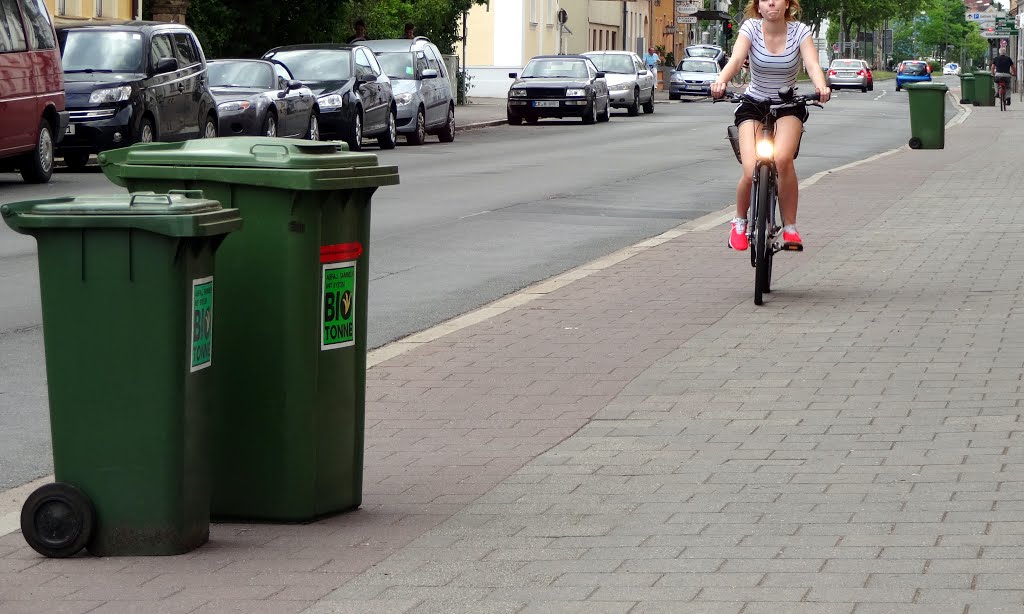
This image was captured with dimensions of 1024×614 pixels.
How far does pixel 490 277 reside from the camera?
12711mm

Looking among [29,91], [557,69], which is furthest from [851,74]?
[29,91]

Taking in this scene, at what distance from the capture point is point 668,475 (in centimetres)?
624

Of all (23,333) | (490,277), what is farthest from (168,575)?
(490,277)

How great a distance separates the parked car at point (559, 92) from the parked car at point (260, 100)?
544 inches

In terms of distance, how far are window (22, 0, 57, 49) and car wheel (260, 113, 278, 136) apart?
15.5 ft

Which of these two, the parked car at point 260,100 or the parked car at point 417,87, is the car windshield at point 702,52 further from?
the parked car at point 260,100

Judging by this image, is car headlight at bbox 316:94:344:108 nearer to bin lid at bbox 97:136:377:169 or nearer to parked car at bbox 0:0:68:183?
parked car at bbox 0:0:68:183

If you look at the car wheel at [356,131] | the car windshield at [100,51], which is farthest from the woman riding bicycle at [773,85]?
the car wheel at [356,131]

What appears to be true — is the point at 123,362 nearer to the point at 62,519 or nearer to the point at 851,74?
the point at 62,519

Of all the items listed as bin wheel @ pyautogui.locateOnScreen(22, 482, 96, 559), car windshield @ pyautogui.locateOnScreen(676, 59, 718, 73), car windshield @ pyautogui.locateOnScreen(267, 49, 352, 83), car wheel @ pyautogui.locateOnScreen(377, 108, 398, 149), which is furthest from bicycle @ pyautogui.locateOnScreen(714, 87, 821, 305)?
car windshield @ pyautogui.locateOnScreen(676, 59, 718, 73)

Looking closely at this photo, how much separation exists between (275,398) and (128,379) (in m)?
0.56

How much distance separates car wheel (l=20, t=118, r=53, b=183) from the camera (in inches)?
802

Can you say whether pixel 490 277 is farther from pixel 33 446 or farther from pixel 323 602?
pixel 323 602

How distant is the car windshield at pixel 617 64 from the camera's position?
47.5m
